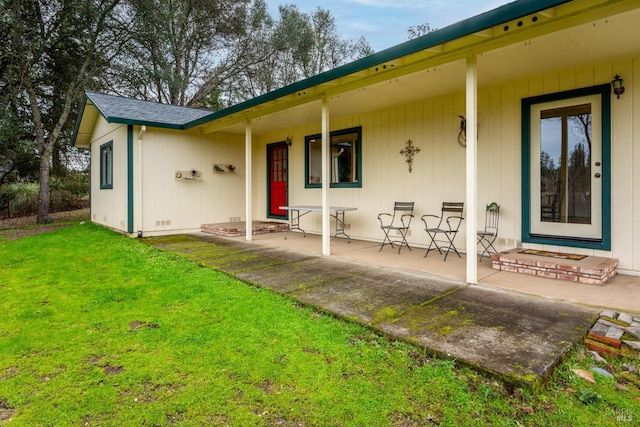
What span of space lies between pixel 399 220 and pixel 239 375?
175 inches

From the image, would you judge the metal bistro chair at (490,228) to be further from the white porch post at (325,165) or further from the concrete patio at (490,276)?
the white porch post at (325,165)

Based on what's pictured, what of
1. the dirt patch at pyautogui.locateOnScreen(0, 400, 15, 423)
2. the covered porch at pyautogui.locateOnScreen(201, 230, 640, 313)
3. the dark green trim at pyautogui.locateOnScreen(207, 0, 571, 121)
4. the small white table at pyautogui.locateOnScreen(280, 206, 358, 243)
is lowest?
the dirt patch at pyautogui.locateOnScreen(0, 400, 15, 423)

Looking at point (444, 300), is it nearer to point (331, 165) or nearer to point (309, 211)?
point (309, 211)

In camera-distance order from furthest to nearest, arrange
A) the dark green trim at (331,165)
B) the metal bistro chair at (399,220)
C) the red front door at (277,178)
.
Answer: the red front door at (277,178)
the dark green trim at (331,165)
the metal bistro chair at (399,220)

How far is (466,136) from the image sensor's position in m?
3.74

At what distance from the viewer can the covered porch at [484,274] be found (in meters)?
2.97

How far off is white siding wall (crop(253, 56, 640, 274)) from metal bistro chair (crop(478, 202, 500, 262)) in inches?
3.1

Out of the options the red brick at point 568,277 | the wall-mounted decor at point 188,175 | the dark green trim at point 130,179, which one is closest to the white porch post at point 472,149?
the red brick at point 568,277

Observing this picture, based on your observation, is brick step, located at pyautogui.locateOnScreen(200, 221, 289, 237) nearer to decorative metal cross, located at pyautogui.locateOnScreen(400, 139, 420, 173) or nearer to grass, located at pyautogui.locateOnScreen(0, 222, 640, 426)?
decorative metal cross, located at pyautogui.locateOnScreen(400, 139, 420, 173)

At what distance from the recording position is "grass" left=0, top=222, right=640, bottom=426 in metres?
1.57

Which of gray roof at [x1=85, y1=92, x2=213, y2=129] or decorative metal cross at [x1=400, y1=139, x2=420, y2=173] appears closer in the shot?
decorative metal cross at [x1=400, y1=139, x2=420, y2=173]

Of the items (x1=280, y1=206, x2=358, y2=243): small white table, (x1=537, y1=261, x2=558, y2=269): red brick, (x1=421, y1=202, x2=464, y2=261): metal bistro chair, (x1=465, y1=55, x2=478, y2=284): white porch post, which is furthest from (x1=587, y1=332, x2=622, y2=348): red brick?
(x1=280, y1=206, x2=358, y2=243): small white table

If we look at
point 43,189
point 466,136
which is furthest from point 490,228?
point 43,189

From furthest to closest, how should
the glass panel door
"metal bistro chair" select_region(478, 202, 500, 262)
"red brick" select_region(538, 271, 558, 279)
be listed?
"metal bistro chair" select_region(478, 202, 500, 262)
the glass panel door
"red brick" select_region(538, 271, 558, 279)
